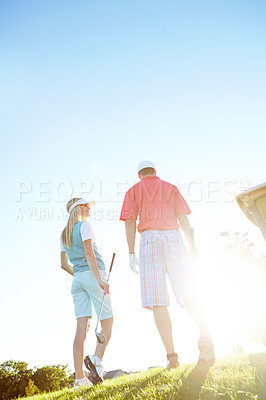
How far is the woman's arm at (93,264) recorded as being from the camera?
15.0 ft

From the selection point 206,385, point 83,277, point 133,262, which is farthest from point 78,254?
point 206,385

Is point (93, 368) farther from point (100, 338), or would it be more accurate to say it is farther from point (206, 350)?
point (206, 350)

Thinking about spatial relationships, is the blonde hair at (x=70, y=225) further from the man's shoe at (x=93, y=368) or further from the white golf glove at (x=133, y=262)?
the man's shoe at (x=93, y=368)

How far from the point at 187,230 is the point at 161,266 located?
2.68 feet

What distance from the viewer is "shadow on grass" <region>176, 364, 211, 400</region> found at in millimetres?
2205

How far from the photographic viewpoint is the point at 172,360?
155 inches

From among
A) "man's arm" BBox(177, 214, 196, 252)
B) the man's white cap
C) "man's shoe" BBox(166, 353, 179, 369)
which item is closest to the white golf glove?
"man's arm" BBox(177, 214, 196, 252)

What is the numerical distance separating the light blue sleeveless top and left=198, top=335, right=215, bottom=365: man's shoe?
6.85ft

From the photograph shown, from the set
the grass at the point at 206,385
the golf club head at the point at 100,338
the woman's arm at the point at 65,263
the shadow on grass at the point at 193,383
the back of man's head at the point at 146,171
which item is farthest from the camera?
the woman's arm at the point at 65,263

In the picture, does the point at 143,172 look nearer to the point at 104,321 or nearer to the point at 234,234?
the point at 104,321

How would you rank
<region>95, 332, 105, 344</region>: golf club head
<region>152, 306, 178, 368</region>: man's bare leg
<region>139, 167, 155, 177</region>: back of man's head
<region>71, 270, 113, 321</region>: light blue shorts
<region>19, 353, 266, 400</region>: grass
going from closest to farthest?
<region>19, 353, 266, 400</region>: grass, <region>152, 306, 178, 368</region>: man's bare leg, <region>95, 332, 105, 344</region>: golf club head, <region>71, 270, 113, 321</region>: light blue shorts, <region>139, 167, 155, 177</region>: back of man's head

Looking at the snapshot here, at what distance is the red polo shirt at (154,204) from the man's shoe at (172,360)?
66.5 inches

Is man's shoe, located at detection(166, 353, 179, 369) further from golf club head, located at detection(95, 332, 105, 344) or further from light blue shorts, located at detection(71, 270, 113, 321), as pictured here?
light blue shorts, located at detection(71, 270, 113, 321)

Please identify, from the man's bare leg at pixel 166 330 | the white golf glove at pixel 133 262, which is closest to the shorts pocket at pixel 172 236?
the white golf glove at pixel 133 262
